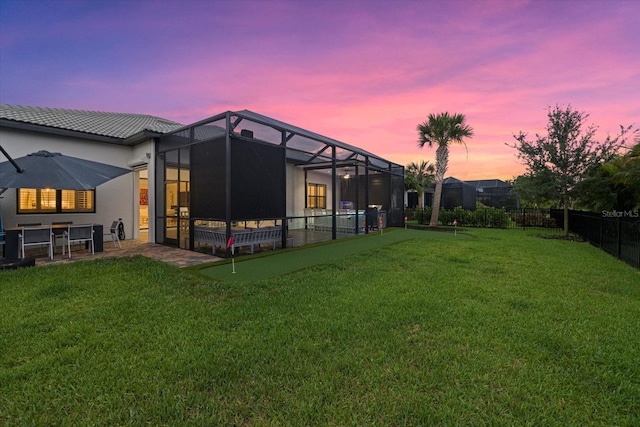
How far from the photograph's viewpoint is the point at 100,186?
31.6 ft

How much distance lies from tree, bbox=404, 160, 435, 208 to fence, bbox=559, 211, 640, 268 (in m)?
15.2

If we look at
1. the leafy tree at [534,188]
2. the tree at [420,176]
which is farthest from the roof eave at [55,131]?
the tree at [420,176]

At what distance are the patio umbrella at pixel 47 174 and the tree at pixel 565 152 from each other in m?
15.2

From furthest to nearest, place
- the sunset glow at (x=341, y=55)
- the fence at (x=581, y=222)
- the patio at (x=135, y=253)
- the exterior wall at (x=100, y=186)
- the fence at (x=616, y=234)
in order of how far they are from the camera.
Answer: the sunset glow at (x=341, y=55) < the exterior wall at (x=100, y=186) < the fence at (x=581, y=222) < the patio at (x=135, y=253) < the fence at (x=616, y=234)

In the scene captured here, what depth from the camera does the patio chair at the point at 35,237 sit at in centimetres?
634

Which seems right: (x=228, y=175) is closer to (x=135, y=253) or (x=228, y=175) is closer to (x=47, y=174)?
(x=135, y=253)

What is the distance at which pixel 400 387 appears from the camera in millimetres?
2123

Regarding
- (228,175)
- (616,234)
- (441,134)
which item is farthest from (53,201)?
(441,134)

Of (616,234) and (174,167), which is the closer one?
(616,234)

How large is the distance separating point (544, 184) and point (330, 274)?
10.9 m

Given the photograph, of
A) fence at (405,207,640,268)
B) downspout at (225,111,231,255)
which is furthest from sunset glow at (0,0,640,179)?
fence at (405,207,640,268)

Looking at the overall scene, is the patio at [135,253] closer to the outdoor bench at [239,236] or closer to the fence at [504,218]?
the outdoor bench at [239,236]

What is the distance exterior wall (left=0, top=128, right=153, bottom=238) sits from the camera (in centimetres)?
798

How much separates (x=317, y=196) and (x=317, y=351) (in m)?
14.1
